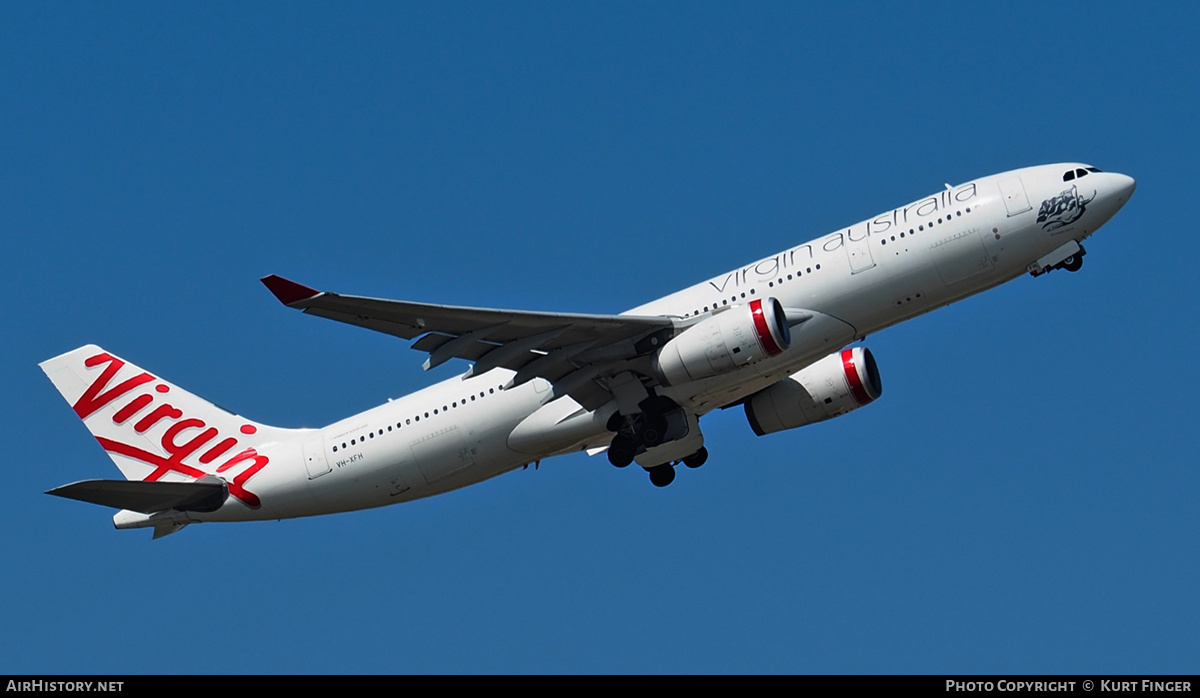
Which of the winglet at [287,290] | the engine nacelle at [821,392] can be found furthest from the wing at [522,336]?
the engine nacelle at [821,392]

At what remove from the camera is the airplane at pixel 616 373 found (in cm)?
3347

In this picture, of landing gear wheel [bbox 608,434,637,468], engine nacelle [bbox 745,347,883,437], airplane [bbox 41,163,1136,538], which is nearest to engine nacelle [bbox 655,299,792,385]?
airplane [bbox 41,163,1136,538]

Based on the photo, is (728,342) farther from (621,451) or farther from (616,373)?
(621,451)

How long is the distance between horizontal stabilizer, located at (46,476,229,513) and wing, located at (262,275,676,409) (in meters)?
8.18

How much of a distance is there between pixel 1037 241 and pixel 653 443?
33.8 ft

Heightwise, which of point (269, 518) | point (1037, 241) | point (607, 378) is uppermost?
point (1037, 241)

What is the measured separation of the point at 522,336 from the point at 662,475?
26.9ft

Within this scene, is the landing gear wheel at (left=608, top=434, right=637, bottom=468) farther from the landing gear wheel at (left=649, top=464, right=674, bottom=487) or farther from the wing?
the landing gear wheel at (left=649, top=464, right=674, bottom=487)

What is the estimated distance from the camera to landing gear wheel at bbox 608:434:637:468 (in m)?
35.8

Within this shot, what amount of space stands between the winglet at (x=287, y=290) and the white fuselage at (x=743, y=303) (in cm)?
679
